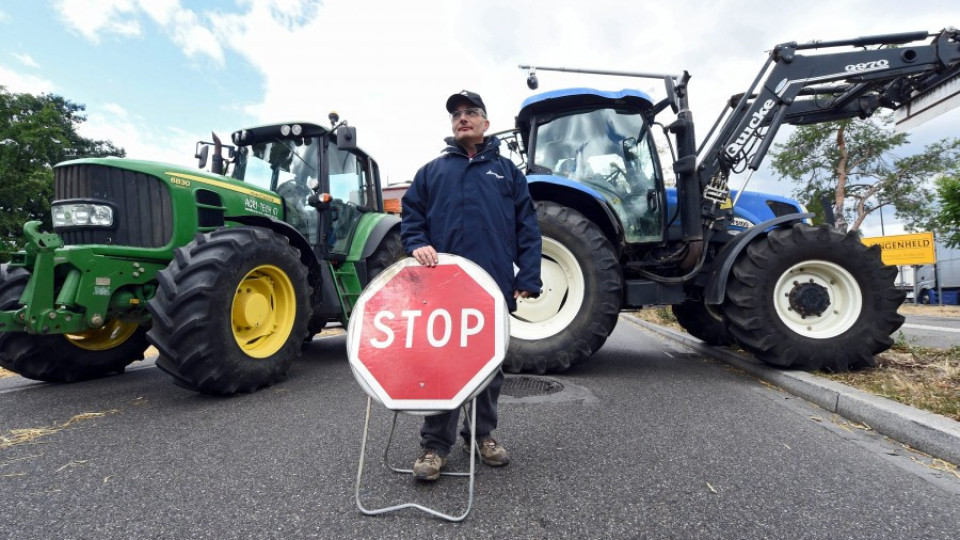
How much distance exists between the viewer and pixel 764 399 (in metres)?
3.54

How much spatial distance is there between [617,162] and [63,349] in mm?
5334

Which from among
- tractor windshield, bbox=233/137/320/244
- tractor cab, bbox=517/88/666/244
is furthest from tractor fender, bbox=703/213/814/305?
tractor windshield, bbox=233/137/320/244

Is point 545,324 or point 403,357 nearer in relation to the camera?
point 403,357

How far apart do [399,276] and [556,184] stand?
2794 mm

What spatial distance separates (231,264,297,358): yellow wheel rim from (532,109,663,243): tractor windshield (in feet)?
8.98

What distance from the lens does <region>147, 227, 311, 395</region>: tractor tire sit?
10.5ft

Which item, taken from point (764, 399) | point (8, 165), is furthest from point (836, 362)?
point (8, 165)

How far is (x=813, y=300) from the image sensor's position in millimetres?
4172

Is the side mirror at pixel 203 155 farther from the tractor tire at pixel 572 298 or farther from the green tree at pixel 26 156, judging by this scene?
the green tree at pixel 26 156

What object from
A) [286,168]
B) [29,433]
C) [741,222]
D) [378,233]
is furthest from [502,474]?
[741,222]

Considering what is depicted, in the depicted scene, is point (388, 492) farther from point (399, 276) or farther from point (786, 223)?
point (786, 223)

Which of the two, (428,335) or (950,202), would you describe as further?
(950,202)

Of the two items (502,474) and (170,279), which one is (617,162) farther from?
(170,279)

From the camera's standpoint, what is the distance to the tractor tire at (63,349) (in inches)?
151
